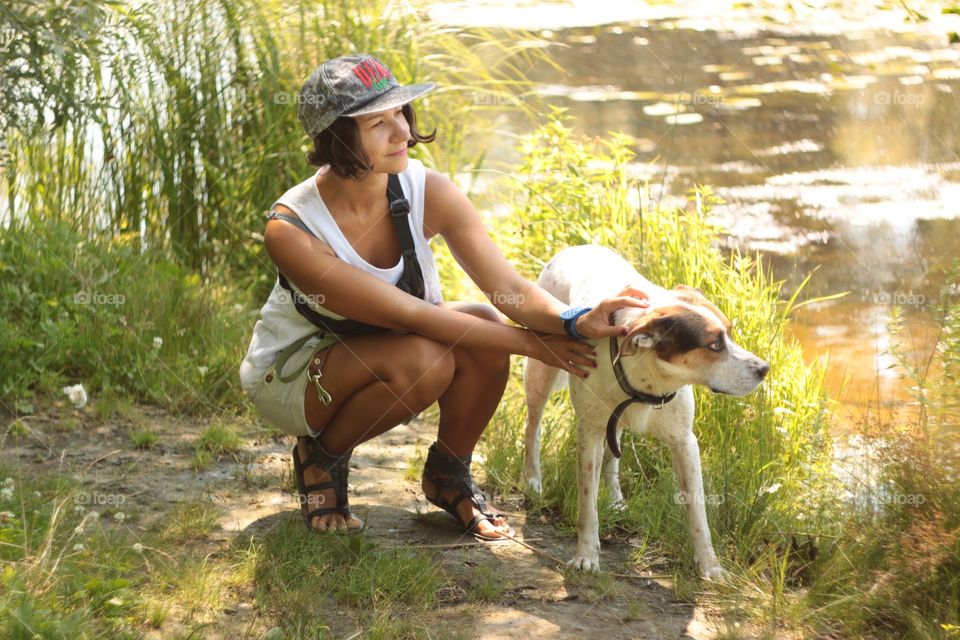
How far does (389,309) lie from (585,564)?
38.8 inches

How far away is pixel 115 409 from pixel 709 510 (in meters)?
2.40

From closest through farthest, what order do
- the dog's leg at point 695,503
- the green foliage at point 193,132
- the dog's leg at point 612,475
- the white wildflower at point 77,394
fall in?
the dog's leg at point 695,503, the dog's leg at point 612,475, the white wildflower at point 77,394, the green foliage at point 193,132

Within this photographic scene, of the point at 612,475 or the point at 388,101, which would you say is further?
the point at 612,475

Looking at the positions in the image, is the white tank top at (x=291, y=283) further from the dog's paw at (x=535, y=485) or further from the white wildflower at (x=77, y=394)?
the white wildflower at (x=77, y=394)

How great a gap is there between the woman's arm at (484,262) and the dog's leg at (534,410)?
511 millimetres

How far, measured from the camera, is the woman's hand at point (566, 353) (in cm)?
313

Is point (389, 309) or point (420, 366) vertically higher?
point (389, 309)

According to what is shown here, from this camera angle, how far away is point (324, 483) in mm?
3471

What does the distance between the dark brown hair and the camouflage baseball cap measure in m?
0.04

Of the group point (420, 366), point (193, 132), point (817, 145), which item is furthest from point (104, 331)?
point (817, 145)

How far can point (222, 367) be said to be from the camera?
461cm

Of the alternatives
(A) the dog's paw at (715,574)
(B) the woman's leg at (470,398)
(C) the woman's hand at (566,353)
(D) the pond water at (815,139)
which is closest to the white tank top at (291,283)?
(B) the woman's leg at (470,398)

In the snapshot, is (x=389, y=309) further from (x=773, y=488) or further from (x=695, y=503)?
(x=773, y=488)

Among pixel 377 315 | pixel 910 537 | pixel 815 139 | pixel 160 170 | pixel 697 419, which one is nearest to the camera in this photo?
pixel 910 537
